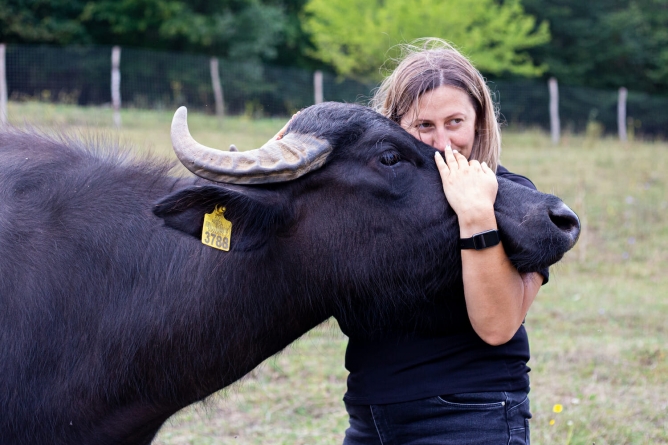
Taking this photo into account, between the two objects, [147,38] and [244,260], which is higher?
[147,38]

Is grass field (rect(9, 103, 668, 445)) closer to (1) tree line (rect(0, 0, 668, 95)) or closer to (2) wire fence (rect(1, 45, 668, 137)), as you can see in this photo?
(2) wire fence (rect(1, 45, 668, 137))

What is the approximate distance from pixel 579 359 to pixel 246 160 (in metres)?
4.74

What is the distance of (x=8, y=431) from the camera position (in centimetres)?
292

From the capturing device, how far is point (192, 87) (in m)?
22.3

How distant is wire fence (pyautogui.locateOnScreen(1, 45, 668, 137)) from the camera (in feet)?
64.3

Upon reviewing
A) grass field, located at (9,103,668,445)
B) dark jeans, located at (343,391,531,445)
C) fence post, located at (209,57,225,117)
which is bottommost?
grass field, located at (9,103,668,445)

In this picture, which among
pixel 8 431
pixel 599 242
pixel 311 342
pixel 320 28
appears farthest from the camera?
pixel 320 28

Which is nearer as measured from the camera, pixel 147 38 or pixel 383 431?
pixel 383 431

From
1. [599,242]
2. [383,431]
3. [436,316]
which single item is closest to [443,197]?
[436,316]

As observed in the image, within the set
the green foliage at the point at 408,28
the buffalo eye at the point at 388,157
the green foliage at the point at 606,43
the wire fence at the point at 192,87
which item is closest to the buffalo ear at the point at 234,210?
the buffalo eye at the point at 388,157

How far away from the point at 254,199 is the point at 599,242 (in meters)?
10.4

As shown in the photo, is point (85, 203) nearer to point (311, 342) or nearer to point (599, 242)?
point (311, 342)

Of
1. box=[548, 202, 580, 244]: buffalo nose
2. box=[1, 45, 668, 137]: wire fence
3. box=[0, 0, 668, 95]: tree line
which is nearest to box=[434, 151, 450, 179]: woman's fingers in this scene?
box=[548, 202, 580, 244]: buffalo nose

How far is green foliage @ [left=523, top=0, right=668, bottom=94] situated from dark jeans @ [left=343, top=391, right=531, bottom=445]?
118ft
